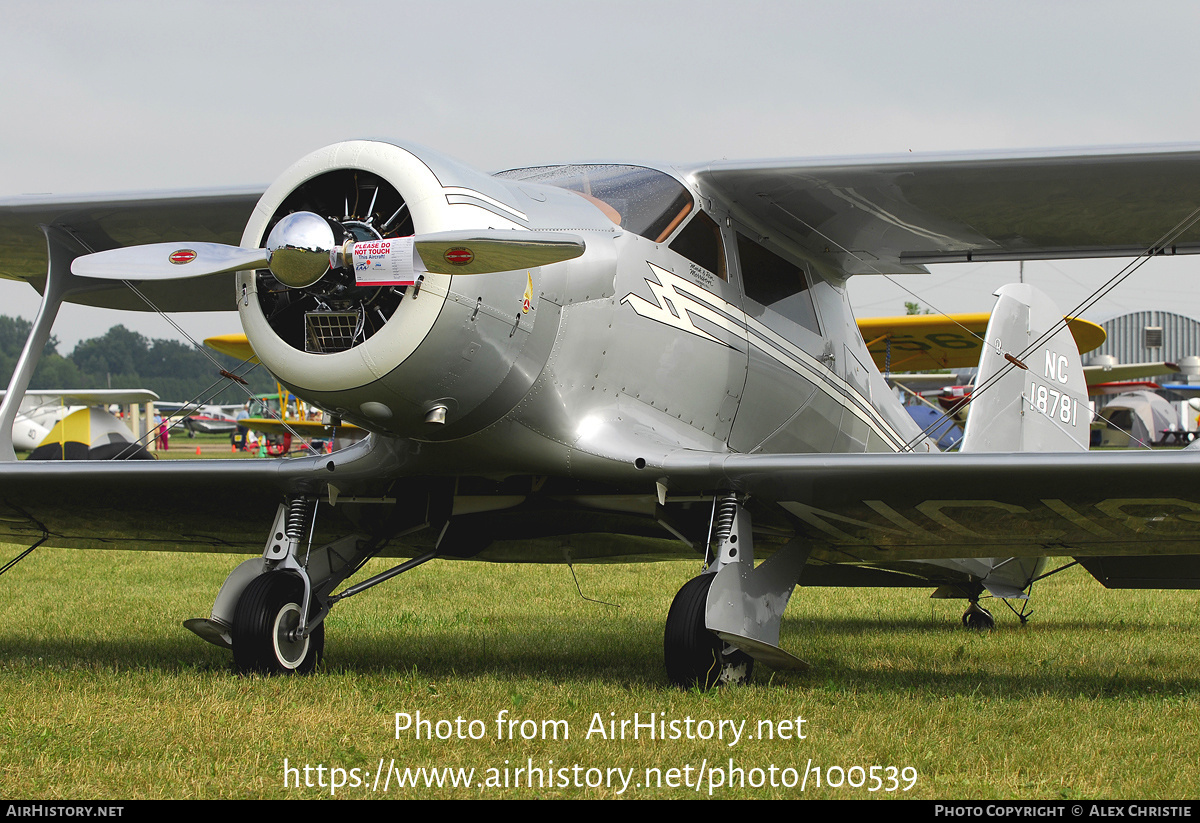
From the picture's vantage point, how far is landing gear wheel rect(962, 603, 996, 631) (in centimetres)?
909

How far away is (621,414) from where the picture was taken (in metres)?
5.73

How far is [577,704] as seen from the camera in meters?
4.95

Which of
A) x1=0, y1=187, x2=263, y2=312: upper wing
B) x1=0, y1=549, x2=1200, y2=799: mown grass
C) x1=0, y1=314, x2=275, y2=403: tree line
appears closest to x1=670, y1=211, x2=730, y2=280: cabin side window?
x1=0, y1=549, x2=1200, y2=799: mown grass

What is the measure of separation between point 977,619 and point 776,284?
3748mm

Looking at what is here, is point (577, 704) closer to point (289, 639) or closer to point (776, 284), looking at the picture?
point (289, 639)

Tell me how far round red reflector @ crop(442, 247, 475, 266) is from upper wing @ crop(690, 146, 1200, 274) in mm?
2100

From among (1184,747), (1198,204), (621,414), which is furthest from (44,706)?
(1198,204)

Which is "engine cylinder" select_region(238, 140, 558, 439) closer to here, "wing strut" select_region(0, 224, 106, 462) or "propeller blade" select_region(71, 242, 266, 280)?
"propeller blade" select_region(71, 242, 266, 280)

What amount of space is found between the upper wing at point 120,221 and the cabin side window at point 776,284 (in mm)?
2846

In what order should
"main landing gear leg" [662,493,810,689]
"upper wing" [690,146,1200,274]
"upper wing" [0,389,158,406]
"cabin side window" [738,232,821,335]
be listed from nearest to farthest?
"main landing gear leg" [662,493,810,689] < "upper wing" [690,146,1200,274] < "cabin side window" [738,232,821,335] < "upper wing" [0,389,158,406]

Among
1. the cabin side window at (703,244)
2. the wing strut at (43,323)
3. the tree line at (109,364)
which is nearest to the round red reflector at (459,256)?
the cabin side window at (703,244)

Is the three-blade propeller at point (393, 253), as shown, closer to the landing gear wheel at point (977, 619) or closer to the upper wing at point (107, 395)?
the landing gear wheel at point (977, 619)

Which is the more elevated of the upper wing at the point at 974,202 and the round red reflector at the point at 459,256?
the upper wing at the point at 974,202

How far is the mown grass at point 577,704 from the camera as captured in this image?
3861 millimetres
